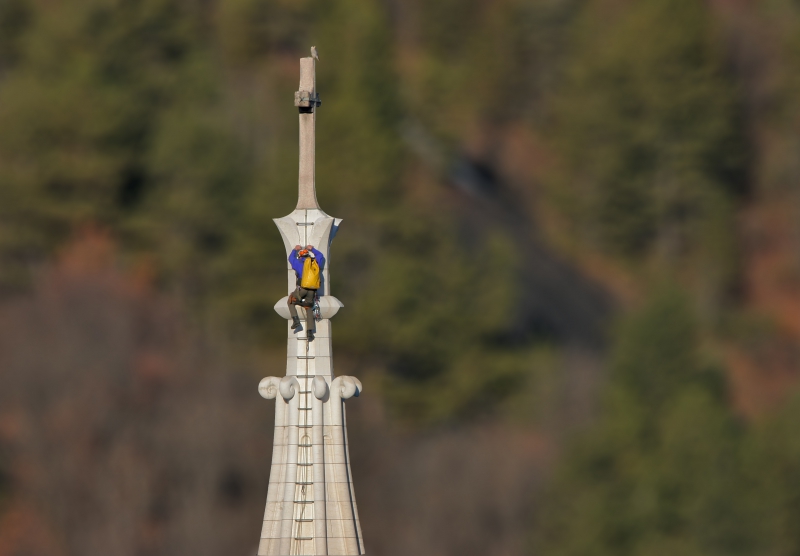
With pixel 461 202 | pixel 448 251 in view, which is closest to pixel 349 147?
pixel 448 251

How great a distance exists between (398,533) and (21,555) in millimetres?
14413

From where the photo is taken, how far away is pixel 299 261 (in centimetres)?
2569

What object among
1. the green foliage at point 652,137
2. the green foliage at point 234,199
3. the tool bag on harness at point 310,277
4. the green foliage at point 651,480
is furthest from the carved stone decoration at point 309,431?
the green foliage at point 652,137

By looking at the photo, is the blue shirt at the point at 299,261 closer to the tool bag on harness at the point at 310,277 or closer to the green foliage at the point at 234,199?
the tool bag on harness at the point at 310,277

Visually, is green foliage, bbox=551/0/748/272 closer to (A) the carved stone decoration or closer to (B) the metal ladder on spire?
(A) the carved stone decoration

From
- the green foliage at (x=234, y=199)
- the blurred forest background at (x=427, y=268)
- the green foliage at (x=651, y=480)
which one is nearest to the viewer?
the green foliage at (x=651, y=480)

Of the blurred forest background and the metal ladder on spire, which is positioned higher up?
the blurred forest background

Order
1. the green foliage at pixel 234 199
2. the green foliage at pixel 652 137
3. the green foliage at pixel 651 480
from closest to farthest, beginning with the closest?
the green foliage at pixel 651 480
the green foliage at pixel 234 199
the green foliage at pixel 652 137

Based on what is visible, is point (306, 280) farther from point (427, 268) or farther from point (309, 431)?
point (427, 268)

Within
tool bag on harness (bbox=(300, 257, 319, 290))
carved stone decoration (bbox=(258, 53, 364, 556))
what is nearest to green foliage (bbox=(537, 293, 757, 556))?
carved stone decoration (bbox=(258, 53, 364, 556))

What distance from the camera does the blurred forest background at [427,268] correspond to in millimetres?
92625

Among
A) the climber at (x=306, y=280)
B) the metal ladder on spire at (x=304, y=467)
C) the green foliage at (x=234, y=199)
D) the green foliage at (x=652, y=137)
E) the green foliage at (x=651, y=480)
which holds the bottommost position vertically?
the metal ladder on spire at (x=304, y=467)

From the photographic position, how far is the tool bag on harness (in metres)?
25.4

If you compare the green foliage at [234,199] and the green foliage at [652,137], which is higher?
the green foliage at [652,137]
